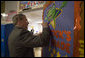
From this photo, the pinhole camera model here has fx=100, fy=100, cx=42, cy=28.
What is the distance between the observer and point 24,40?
1164 millimetres

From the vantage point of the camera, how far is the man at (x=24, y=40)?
1104 millimetres

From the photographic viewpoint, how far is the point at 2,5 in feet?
8.24

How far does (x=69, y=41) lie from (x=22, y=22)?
0.69m

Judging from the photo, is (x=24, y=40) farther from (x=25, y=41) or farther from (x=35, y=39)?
(x=35, y=39)

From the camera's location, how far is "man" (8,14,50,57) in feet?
3.62

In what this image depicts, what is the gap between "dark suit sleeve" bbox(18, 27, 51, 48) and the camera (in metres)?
1.09

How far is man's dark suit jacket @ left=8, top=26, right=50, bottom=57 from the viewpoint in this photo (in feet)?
3.62

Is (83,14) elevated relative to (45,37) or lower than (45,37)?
elevated

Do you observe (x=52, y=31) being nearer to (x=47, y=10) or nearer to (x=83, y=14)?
(x=47, y=10)

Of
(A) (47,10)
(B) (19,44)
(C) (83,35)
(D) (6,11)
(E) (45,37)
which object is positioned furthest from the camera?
(D) (6,11)

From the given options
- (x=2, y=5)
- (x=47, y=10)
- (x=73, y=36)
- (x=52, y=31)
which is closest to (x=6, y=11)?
(x=2, y=5)

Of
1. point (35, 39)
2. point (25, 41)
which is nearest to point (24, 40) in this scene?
point (25, 41)

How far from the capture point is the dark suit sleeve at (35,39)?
1094 millimetres

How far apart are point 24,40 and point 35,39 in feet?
0.45
